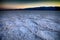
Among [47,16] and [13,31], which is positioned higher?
[47,16]

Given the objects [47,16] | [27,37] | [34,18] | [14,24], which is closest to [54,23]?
[47,16]

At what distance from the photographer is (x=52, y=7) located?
130 cm

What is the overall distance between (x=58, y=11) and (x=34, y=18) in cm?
32

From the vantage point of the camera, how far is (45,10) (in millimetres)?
1312

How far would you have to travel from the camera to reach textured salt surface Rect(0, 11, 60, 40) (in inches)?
46.1

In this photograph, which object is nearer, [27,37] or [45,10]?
[27,37]

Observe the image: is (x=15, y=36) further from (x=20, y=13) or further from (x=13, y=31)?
(x=20, y=13)

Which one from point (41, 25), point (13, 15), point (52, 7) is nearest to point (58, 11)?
point (52, 7)

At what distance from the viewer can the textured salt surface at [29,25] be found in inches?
46.1

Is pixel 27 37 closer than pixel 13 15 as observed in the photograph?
Yes

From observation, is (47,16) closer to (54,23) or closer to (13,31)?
(54,23)

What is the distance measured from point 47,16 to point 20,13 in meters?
0.36

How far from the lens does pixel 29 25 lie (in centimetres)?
125

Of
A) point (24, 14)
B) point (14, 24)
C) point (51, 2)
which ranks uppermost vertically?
point (51, 2)
